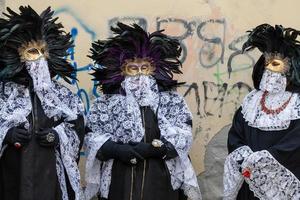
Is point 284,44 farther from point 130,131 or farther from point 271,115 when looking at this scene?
point 130,131

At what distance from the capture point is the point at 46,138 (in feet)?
18.3

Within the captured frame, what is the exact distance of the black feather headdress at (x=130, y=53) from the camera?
19.4ft

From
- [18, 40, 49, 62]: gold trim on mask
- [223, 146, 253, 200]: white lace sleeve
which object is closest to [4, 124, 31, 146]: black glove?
[18, 40, 49, 62]: gold trim on mask

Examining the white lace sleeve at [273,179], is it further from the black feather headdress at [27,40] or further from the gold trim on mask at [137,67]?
the black feather headdress at [27,40]

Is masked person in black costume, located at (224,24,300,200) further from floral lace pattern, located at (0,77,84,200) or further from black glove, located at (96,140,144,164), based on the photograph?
floral lace pattern, located at (0,77,84,200)

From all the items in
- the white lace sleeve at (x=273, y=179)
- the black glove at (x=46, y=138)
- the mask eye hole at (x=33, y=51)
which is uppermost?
the mask eye hole at (x=33, y=51)

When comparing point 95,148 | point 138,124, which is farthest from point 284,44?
point 95,148

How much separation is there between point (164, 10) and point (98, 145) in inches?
67.1

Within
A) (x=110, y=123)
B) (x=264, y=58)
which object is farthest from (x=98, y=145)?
(x=264, y=58)

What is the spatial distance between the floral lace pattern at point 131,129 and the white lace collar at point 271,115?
1.70 ft

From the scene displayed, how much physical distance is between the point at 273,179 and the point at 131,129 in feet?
3.99

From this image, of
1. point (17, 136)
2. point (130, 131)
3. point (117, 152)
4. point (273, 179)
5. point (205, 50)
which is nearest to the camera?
point (17, 136)

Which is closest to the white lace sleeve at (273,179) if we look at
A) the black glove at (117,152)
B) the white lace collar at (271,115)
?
the white lace collar at (271,115)

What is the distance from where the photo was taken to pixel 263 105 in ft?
19.3
